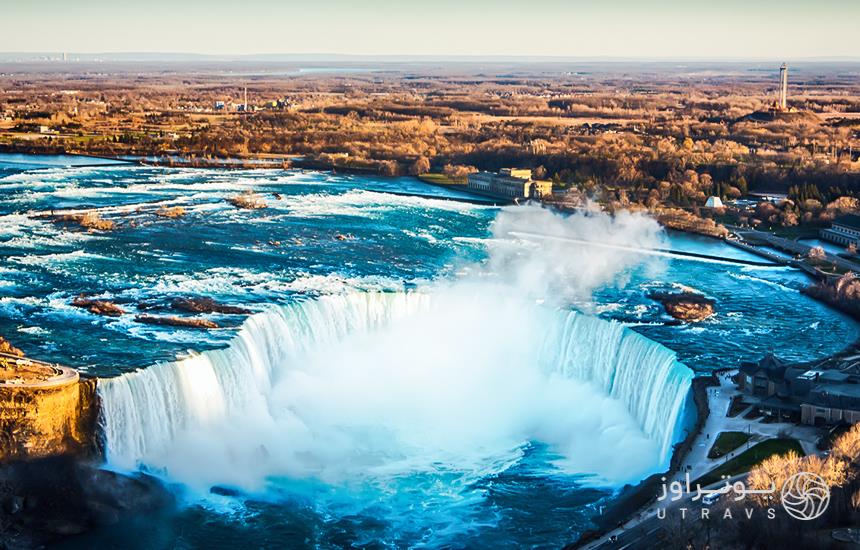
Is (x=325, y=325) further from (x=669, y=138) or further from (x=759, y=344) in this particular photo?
(x=669, y=138)

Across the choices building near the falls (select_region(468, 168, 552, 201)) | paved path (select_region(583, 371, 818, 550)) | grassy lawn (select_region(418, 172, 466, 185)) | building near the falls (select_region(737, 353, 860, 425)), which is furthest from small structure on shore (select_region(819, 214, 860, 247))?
paved path (select_region(583, 371, 818, 550))

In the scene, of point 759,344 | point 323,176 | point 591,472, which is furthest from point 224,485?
point 323,176

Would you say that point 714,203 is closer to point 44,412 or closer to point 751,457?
point 751,457

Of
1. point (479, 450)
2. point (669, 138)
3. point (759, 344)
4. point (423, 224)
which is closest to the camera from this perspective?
point (479, 450)

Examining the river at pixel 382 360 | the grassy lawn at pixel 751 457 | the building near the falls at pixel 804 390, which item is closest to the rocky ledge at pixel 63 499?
the river at pixel 382 360

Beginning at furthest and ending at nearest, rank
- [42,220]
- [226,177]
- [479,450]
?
[226,177] → [42,220] → [479,450]

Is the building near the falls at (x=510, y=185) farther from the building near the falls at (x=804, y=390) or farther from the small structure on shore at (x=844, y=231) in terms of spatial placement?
the building near the falls at (x=804, y=390)

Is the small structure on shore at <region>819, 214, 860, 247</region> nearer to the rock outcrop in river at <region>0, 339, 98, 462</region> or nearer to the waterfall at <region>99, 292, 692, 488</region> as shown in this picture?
the waterfall at <region>99, 292, 692, 488</region>
